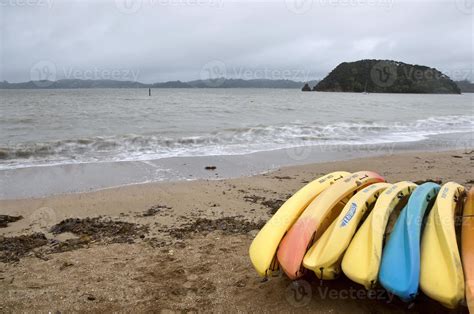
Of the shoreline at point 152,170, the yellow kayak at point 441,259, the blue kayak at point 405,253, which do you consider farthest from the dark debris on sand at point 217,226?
the shoreline at point 152,170

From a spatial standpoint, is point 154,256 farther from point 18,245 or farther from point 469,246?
point 469,246

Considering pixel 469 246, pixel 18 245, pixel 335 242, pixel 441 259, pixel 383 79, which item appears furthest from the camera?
pixel 383 79

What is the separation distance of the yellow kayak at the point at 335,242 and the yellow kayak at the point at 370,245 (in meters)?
0.06

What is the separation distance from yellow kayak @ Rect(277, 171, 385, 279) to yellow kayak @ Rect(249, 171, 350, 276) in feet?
0.19

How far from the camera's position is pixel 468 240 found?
2.63 m

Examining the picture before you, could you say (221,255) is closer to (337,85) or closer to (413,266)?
(413,266)

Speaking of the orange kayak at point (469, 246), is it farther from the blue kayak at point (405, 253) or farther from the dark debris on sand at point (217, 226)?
the dark debris on sand at point (217, 226)

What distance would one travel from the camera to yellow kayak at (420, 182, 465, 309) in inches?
87.6

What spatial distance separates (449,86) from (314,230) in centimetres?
12939

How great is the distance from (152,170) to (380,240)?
20.4 feet

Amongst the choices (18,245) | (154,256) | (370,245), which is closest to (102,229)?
(18,245)

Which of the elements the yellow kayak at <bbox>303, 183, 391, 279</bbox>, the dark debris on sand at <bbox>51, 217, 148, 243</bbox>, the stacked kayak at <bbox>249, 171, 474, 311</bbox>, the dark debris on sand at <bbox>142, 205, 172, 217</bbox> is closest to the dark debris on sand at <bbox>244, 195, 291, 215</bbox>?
the dark debris on sand at <bbox>142, 205, 172, 217</bbox>

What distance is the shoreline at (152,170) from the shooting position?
6.90m

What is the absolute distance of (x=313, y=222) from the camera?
9.59 feet
